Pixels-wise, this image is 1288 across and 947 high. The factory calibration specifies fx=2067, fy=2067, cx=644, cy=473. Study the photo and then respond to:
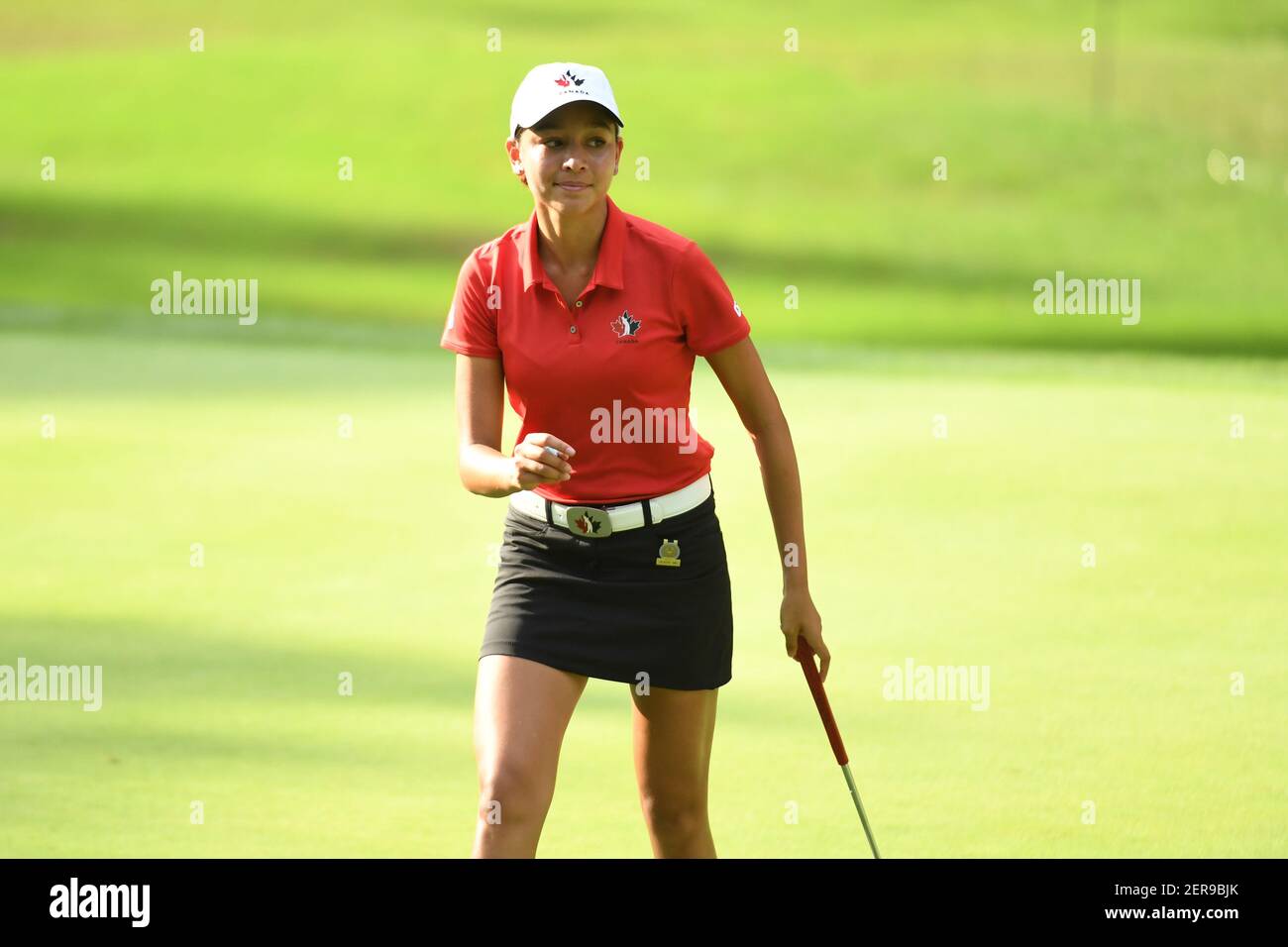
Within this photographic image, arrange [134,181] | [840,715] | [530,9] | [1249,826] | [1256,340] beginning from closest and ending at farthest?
[1249,826], [840,715], [1256,340], [134,181], [530,9]

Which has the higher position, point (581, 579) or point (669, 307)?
point (669, 307)

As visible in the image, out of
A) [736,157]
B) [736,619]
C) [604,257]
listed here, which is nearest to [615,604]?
[604,257]

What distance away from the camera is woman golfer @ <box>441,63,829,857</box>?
4184mm

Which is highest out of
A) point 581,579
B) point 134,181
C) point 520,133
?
point 134,181

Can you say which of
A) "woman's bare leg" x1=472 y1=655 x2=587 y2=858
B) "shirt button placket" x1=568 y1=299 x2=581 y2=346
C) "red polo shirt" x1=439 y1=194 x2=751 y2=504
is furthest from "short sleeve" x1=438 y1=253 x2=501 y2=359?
"woman's bare leg" x1=472 y1=655 x2=587 y2=858

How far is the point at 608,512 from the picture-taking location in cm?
427

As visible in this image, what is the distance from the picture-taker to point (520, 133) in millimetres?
4266

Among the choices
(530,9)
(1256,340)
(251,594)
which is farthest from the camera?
(530,9)

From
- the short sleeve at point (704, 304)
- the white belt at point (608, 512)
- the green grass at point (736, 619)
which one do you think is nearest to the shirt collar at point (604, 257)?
the short sleeve at point (704, 304)

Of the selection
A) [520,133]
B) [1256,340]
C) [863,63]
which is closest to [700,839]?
[520,133]

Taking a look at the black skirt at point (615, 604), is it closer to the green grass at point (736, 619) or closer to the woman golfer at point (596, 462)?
the woman golfer at point (596, 462)

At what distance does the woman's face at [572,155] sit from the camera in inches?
164

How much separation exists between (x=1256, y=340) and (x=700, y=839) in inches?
580

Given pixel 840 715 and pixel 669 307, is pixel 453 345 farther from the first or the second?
pixel 840 715
